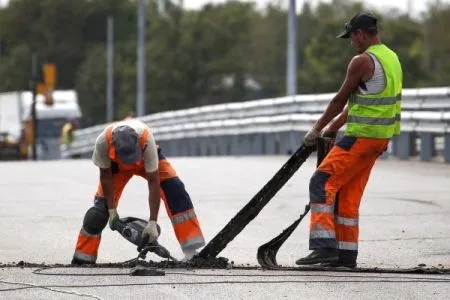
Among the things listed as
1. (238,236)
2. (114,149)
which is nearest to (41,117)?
(238,236)

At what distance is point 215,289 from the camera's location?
9.05m

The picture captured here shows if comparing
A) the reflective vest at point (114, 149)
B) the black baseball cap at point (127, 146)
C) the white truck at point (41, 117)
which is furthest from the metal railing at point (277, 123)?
the white truck at point (41, 117)

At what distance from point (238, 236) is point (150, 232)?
99.0 inches

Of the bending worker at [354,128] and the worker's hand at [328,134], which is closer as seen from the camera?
the bending worker at [354,128]

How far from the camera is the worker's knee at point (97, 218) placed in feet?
34.8

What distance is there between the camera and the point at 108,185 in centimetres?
1049

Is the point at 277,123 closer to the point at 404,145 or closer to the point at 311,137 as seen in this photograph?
the point at 404,145

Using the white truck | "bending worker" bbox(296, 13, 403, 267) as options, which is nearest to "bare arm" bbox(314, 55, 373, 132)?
"bending worker" bbox(296, 13, 403, 267)

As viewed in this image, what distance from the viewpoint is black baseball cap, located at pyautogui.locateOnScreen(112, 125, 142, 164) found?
1007cm

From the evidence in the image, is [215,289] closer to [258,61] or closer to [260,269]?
[260,269]

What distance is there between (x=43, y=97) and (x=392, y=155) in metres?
34.7

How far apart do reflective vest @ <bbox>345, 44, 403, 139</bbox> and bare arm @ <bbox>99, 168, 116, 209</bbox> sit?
1.68 metres

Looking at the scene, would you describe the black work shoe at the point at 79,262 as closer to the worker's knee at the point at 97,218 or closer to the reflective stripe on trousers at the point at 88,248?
the reflective stripe on trousers at the point at 88,248

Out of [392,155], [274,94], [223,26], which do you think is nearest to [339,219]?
[392,155]
